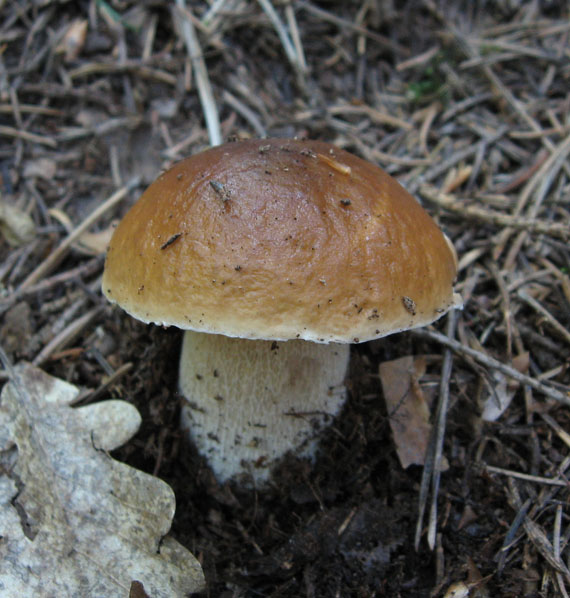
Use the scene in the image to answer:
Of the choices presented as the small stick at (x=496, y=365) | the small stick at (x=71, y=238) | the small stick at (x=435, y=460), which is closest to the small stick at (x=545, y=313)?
the small stick at (x=496, y=365)

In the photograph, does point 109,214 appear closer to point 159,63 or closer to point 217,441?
point 159,63

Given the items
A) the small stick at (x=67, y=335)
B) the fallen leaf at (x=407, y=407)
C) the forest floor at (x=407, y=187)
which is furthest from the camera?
the small stick at (x=67, y=335)

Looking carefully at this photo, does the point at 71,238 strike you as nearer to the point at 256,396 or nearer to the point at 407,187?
the point at 256,396

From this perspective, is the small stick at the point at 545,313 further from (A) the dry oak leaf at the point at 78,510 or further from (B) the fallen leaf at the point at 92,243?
(B) the fallen leaf at the point at 92,243

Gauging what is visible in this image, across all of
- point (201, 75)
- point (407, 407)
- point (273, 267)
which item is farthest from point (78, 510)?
point (201, 75)

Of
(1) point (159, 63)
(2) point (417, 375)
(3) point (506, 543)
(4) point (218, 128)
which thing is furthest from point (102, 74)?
(3) point (506, 543)

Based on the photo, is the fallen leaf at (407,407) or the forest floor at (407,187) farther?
the fallen leaf at (407,407)
